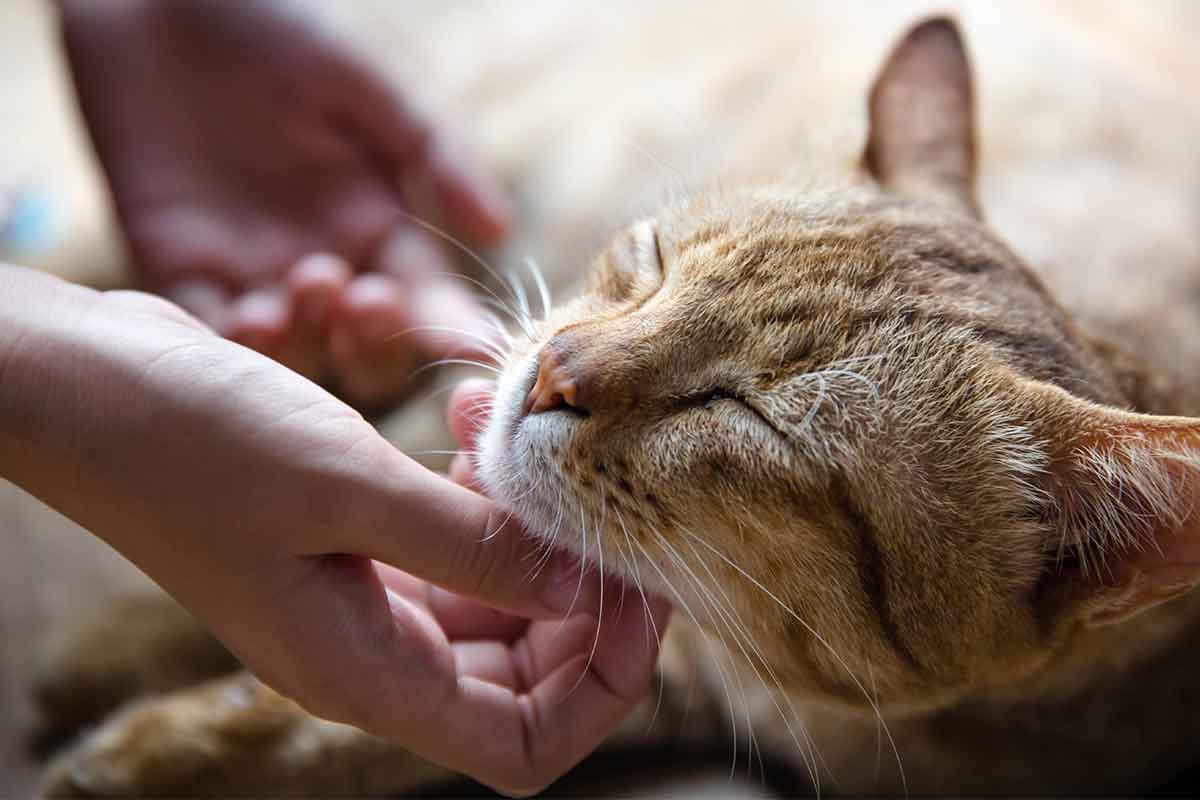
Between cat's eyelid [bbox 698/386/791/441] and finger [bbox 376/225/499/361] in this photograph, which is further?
finger [bbox 376/225/499/361]

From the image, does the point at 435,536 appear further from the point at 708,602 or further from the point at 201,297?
the point at 201,297

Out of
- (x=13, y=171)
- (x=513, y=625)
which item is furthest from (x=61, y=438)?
(x=13, y=171)

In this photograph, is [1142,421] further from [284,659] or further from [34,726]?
[34,726]

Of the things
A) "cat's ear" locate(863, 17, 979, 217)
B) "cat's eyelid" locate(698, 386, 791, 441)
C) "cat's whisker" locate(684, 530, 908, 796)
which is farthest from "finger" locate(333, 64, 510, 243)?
"cat's whisker" locate(684, 530, 908, 796)

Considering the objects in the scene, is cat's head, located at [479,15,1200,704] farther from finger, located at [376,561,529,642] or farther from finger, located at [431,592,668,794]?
finger, located at [376,561,529,642]

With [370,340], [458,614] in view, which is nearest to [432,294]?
[370,340]

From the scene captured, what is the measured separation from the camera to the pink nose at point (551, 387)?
1.21m

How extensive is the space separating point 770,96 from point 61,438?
180cm

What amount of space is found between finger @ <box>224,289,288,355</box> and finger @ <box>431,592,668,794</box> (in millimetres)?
850

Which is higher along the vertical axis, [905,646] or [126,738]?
[905,646]

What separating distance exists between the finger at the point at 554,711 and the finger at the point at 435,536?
0.12 metres

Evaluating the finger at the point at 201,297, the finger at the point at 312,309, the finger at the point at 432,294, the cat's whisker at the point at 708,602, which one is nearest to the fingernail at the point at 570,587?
the cat's whisker at the point at 708,602

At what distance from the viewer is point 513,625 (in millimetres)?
1441

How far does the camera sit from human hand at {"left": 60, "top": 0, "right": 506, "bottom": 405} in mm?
2188
